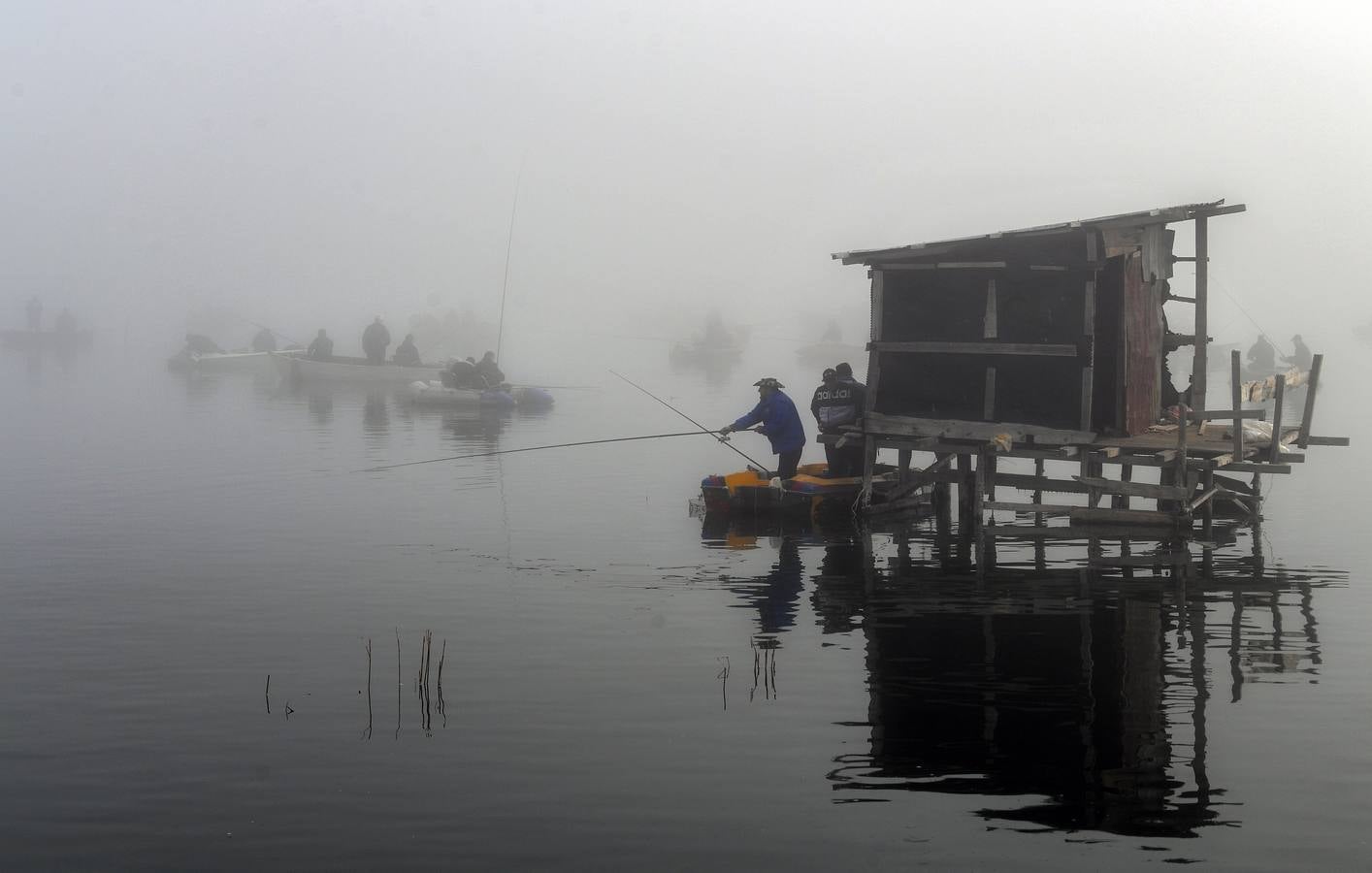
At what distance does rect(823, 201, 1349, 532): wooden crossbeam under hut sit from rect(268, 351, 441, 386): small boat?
41.2m

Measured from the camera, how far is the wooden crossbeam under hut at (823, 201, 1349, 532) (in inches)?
696

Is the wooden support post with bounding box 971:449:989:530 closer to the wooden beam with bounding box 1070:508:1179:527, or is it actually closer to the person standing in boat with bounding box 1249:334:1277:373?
the wooden beam with bounding box 1070:508:1179:527

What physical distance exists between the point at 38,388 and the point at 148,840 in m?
60.1

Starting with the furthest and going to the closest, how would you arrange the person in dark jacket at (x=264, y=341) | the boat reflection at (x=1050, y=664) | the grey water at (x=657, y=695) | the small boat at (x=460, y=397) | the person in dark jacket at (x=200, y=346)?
1. the person in dark jacket at (x=200, y=346)
2. the person in dark jacket at (x=264, y=341)
3. the small boat at (x=460, y=397)
4. the boat reflection at (x=1050, y=664)
5. the grey water at (x=657, y=695)

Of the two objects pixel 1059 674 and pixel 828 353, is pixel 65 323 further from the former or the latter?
pixel 1059 674

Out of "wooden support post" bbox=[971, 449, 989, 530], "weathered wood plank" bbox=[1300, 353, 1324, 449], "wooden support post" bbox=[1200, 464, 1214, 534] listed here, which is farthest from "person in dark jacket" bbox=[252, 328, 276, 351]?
"weathered wood plank" bbox=[1300, 353, 1324, 449]

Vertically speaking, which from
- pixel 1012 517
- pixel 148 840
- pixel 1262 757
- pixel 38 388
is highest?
pixel 38 388

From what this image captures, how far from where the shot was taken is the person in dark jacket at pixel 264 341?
75.8m

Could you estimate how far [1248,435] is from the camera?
19.1 metres

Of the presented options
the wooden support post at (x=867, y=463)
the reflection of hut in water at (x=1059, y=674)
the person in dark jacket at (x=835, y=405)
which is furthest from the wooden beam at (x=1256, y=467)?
the person in dark jacket at (x=835, y=405)

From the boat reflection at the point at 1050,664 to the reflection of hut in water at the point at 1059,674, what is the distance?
0.7 inches

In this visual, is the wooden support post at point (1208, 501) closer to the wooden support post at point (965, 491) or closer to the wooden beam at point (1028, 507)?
the wooden beam at point (1028, 507)

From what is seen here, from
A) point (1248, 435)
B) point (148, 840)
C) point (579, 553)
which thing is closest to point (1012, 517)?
point (1248, 435)

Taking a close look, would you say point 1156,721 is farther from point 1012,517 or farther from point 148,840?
point 1012,517
